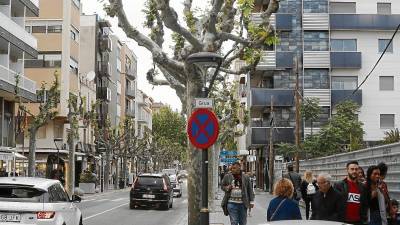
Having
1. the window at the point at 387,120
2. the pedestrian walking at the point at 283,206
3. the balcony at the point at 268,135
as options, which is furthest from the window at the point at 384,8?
the pedestrian walking at the point at 283,206

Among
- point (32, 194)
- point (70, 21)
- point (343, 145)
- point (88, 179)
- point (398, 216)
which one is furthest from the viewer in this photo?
point (70, 21)

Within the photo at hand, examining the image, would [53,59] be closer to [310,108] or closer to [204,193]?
[310,108]

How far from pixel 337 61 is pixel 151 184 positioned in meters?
25.1

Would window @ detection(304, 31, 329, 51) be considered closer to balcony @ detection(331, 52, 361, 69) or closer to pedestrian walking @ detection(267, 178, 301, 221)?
balcony @ detection(331, 52, 361, 69)

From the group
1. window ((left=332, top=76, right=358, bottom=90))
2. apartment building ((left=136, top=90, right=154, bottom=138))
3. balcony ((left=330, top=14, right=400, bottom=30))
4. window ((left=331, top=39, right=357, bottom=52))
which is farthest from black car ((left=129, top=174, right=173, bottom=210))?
apartment building ((left=136, top=90, right=154, bottom=138))

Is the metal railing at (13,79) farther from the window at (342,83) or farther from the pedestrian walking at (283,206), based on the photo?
the pedestrian walking at (283,206)

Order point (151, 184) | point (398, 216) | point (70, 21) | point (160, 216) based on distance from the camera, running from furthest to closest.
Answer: point (70, 21), point (151, 184), point (160, 216), point (398, 216)

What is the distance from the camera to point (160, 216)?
2694 centimetres

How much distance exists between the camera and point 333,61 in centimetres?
5169

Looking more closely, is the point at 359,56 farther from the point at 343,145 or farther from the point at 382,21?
the point at 343,145

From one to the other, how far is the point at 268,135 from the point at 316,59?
6.98 meters

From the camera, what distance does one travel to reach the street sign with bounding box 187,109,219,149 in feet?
38.0

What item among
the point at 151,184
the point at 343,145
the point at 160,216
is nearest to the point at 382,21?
the point at 343,145

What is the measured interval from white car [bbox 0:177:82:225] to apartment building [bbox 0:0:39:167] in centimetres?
2420
